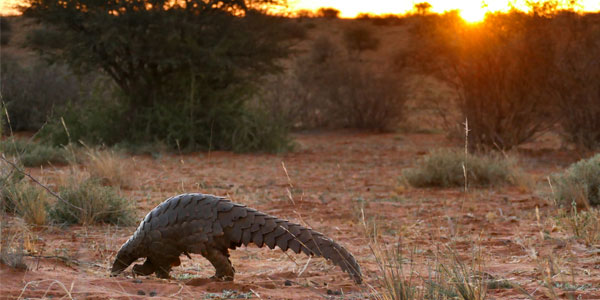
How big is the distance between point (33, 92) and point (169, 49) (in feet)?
22.0

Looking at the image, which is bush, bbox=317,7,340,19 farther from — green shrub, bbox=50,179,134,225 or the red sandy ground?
green shrub, bbox=50,179,134,225

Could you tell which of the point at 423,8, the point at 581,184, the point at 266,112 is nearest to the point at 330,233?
the point at 581,184

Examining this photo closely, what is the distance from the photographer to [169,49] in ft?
44.1

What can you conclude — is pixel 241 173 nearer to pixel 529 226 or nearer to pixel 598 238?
pixel 529 226

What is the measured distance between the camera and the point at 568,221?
5.54m

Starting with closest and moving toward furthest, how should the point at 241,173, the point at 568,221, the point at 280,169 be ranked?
the point at 568,221
the point at 241,173
the point at 280,169

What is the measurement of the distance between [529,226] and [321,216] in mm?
1956

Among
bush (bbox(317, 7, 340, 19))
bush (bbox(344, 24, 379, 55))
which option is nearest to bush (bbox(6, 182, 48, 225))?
bush (bbox(344, 24, 379, 55))

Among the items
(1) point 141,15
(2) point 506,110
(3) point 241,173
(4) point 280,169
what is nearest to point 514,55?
(2) point 506,110

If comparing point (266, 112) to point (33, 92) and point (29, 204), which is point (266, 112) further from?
point (29, 204)

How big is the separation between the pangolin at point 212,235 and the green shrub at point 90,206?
6.82 ft

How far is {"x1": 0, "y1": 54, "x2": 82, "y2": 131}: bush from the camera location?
17.7 metres

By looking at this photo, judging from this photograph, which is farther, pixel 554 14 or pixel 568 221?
pixel 554 14

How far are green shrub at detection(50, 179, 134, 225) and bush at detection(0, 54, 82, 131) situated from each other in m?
12.1
